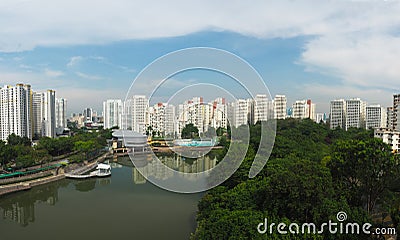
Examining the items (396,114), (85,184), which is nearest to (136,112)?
(85,184)

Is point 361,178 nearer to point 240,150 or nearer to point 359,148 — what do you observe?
point 359,148

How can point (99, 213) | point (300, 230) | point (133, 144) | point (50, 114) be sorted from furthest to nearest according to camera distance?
point (50, 114) < point (99, 213) < point (133, 144) < point (300, 230)

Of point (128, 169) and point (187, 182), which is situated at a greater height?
point (187, 182)

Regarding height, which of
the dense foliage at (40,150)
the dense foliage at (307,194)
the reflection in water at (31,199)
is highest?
the dense foliage at (307,194)

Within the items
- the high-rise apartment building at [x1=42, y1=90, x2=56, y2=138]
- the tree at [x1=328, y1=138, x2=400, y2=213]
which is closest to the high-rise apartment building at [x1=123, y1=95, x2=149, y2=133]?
the tree at [x1=328, y1=138, x2=400, y2=213]

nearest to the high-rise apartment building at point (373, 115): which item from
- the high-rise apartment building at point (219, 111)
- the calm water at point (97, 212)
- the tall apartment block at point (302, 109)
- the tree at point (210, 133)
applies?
the tall apartment block at point (302, 109)

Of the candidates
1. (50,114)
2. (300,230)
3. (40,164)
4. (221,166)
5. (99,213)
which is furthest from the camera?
(50,114)

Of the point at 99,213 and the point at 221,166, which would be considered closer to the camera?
the point at 221,166

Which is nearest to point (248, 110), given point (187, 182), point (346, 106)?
point (187, 182)

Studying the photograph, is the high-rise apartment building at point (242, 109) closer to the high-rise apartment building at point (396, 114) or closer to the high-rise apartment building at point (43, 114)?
the high-rise apartment building at point (396, 114)
